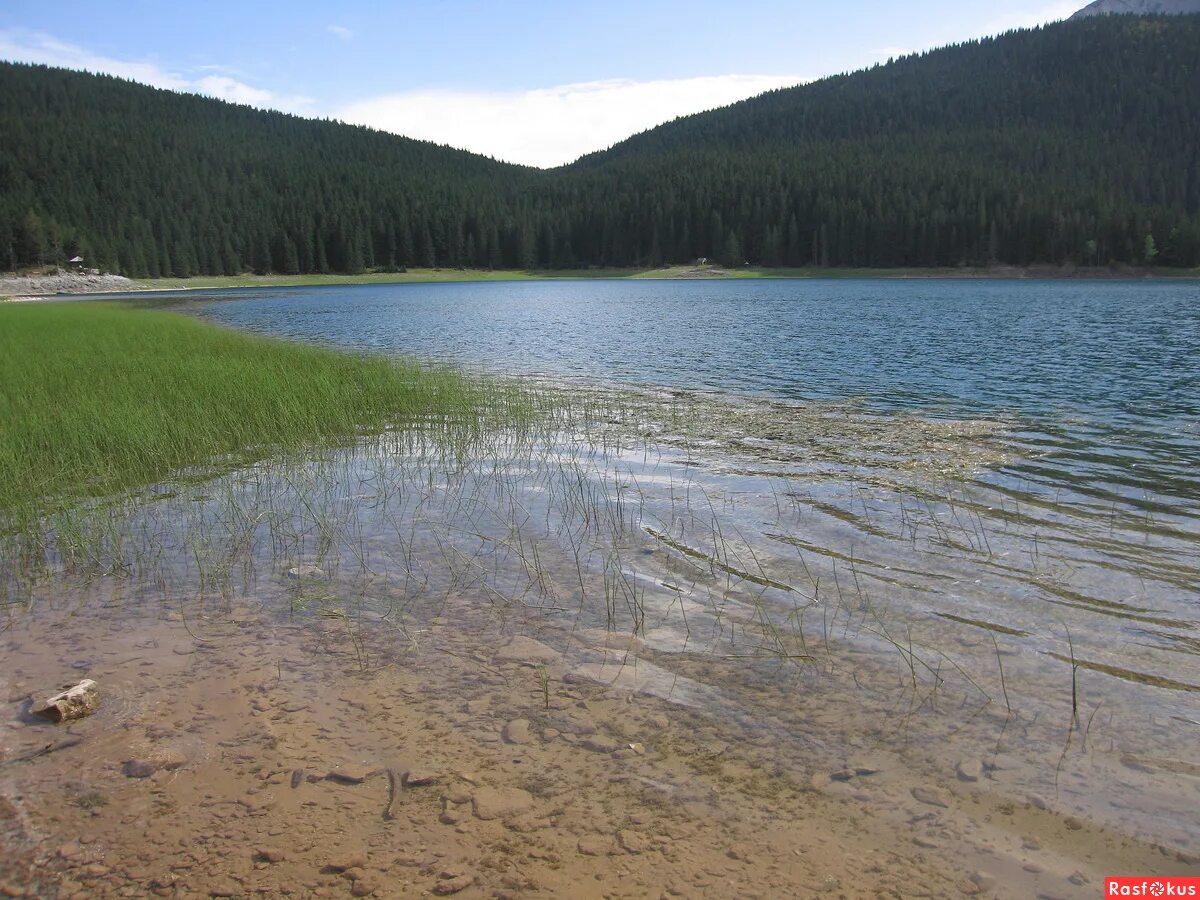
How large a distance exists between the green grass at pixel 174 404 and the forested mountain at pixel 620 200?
364 ft

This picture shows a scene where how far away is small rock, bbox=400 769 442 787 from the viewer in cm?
400

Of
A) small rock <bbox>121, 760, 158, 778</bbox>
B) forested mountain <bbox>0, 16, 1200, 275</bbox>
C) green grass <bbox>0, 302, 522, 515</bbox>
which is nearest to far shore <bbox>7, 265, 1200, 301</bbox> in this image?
forested mountain <bbox>0, 16, 1200, 275</bbox>

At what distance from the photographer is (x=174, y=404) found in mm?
13891

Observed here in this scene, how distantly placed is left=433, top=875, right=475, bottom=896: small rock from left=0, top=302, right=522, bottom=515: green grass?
7333 millimetres

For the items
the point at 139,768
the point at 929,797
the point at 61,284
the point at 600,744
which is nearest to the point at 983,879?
the point at 929,797

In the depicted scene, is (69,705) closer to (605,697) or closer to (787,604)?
(605,697)

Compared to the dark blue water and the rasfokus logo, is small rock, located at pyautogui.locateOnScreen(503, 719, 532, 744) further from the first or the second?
the dark blue water

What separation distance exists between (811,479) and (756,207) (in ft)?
436

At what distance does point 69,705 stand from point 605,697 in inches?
122

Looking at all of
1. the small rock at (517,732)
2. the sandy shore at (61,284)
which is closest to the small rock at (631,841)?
the small rock at (517,732)

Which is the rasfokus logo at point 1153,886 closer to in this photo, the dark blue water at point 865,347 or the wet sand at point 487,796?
the wet sand at point 487,796

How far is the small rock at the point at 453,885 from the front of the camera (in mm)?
3273

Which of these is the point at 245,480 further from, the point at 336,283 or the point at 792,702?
the point at 336,283

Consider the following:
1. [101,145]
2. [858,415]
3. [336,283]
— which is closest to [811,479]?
[858,415]
